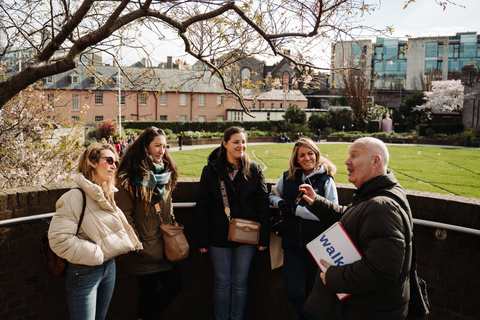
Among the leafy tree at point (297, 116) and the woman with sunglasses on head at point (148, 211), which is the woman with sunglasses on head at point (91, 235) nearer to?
the woman with sunglasses on head at point (148, 211)

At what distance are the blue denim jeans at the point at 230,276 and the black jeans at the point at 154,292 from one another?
1.43ft

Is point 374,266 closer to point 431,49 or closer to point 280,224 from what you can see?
point 280,224

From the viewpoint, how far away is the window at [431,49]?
82.9 meters

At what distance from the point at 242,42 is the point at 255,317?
14.7 ft

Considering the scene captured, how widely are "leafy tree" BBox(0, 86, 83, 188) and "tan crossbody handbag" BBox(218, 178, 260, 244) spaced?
6086mm

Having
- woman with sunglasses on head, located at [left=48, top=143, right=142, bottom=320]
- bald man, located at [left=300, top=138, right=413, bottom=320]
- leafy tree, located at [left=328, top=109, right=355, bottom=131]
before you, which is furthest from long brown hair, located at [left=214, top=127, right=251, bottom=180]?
leafy tree, located at [left=328, top=109, right=355, bottom=131]

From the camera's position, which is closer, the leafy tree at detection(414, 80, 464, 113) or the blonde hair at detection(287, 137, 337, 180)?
the blonde hair at detection(287, 137, 337, 180)

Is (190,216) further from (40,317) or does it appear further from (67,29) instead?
(67,29)

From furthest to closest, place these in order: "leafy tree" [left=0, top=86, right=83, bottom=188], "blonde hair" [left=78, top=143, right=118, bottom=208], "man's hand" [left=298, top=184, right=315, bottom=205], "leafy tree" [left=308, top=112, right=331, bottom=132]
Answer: "leafy tree" [left=308, top=112, right=331, bottom=132], "leafy tree" [left=0, top=86, right=83, bottom=188], "man's hand" [left=298, top=184, right=315, bottom=205], "blonde hair" [left=78, top=143, right=118, bottom=208]

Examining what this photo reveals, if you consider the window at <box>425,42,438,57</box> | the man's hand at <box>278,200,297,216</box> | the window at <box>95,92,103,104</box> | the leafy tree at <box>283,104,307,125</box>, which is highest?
the window at <box>425,42,438,57</box>

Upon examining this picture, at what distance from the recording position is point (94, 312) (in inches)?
124

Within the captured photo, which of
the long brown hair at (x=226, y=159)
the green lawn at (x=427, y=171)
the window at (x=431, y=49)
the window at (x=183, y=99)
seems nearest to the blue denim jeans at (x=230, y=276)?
the long brown hair at (x=226, y=159)

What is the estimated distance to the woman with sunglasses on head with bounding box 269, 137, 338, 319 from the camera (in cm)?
374

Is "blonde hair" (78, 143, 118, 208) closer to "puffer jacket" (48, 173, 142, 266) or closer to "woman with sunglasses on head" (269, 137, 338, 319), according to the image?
"puffer jacket" (48, 173, 142, 266)
